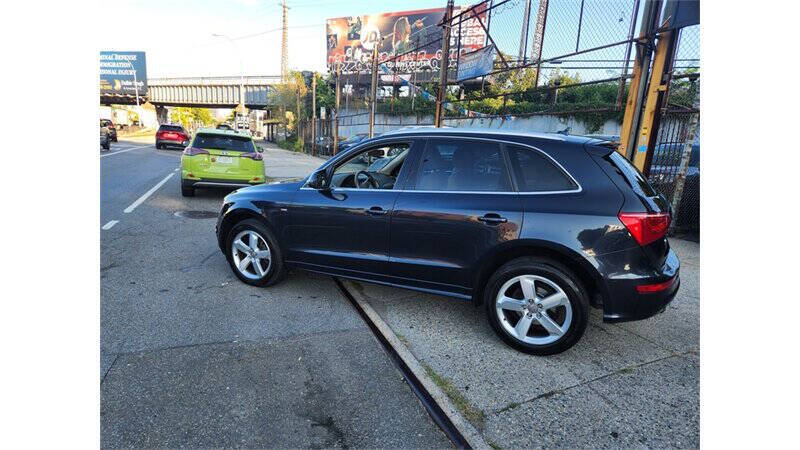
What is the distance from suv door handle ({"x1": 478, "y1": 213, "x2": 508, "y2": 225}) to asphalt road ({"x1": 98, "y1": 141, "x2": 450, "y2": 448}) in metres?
1.28

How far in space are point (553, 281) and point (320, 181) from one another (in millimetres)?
2324

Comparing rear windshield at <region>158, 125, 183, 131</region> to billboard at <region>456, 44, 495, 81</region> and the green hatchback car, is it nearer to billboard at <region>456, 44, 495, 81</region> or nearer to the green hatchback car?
the green hatchback car

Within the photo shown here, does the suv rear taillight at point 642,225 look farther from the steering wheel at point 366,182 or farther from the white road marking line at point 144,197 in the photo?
the white road marking line at point 144,197

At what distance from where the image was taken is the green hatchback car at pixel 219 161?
929 centimetres

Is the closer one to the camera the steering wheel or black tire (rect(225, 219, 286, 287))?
the steering wheel

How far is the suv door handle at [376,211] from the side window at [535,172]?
116 cm

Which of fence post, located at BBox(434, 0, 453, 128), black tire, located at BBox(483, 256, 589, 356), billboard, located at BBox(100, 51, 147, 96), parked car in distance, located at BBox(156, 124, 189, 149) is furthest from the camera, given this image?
billboard, located at BBox(100, 51, 147, 96)

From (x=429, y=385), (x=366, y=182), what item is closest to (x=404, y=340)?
(x=429, y=385)

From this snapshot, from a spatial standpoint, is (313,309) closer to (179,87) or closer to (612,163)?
(612,163)

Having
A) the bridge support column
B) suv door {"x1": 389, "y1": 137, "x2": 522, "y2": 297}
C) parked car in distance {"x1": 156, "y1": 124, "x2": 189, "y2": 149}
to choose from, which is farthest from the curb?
the bridge support column

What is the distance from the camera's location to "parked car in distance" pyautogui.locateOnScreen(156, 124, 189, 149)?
2631 cm

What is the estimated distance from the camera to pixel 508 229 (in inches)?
128

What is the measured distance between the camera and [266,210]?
4.38 metres

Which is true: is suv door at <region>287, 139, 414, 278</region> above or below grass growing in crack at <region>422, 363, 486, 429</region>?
above
